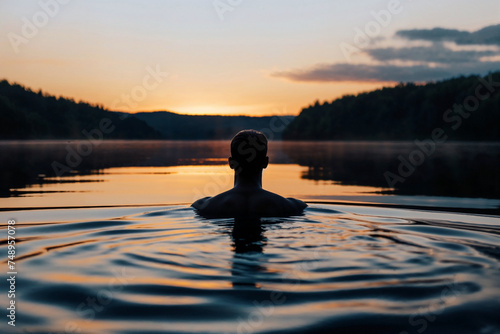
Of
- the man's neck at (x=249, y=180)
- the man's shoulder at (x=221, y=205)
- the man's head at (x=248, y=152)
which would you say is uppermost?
the man's head at (x=248, y=152)

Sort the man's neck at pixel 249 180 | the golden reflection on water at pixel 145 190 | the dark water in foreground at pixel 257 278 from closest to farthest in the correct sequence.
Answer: the dark water in foreground at pixel 257 278 < the man's neck at pixel 249 180 < the golden reflection on water at pixel 145 190

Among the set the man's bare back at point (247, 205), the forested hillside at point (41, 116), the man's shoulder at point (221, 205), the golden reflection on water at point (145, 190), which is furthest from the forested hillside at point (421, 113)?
the man's shoulder at point (221, 205)

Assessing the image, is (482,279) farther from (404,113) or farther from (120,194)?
(404,113)

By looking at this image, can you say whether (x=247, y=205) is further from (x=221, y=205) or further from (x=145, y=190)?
(x=145, y=190)

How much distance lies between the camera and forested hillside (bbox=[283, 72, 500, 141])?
4488 inches

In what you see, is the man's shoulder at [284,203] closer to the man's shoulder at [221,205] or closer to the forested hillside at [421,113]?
the man's shoulder at [221,205]

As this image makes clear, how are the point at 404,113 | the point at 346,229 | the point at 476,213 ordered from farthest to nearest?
the point at 404,113, the point at 476,213, the point at 346,229

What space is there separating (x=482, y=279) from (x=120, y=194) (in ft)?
28.6

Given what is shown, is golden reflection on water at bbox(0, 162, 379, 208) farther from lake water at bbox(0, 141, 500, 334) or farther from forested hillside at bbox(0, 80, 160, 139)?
forested hillside at bbox(0, 80, 160, 139)

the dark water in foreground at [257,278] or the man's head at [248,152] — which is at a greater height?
the man's head at [248,152]

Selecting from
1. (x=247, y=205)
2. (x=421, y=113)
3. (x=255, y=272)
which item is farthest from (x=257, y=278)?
(x=421, y=113)

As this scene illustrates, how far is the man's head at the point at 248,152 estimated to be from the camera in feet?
21.3

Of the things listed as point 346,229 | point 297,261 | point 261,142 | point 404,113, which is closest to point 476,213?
point 346,229

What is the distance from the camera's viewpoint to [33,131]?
124m
